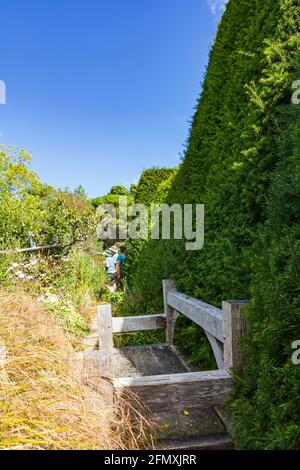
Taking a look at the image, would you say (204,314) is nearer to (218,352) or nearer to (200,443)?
(218,352)

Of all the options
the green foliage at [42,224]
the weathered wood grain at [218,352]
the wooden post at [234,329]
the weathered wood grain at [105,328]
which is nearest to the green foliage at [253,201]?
the wooden post at [234,329]

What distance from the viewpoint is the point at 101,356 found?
1.81m

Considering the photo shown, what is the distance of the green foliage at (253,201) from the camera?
4.68ft

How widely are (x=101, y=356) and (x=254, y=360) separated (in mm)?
800

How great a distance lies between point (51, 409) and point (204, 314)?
4.53 ft

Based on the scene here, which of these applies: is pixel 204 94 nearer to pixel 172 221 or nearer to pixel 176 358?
pixel 172 221

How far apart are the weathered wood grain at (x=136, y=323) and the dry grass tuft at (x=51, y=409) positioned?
198 cm

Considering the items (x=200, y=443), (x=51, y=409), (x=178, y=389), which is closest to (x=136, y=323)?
(x=200, y=443)

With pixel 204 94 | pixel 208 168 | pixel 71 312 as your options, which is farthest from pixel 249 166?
pixel 71 312

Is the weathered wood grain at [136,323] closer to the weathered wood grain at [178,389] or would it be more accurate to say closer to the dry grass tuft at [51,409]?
the dry grass tuft at [51,409]

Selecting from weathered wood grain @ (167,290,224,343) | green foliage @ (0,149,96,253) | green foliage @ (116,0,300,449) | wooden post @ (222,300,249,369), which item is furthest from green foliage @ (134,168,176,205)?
wooden post @ (222,300,249,369)

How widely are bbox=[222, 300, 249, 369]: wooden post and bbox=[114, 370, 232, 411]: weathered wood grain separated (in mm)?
109

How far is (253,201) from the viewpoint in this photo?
2.51m

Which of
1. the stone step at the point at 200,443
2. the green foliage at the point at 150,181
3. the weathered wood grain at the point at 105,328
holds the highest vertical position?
the green foliage at the point at 150,181
